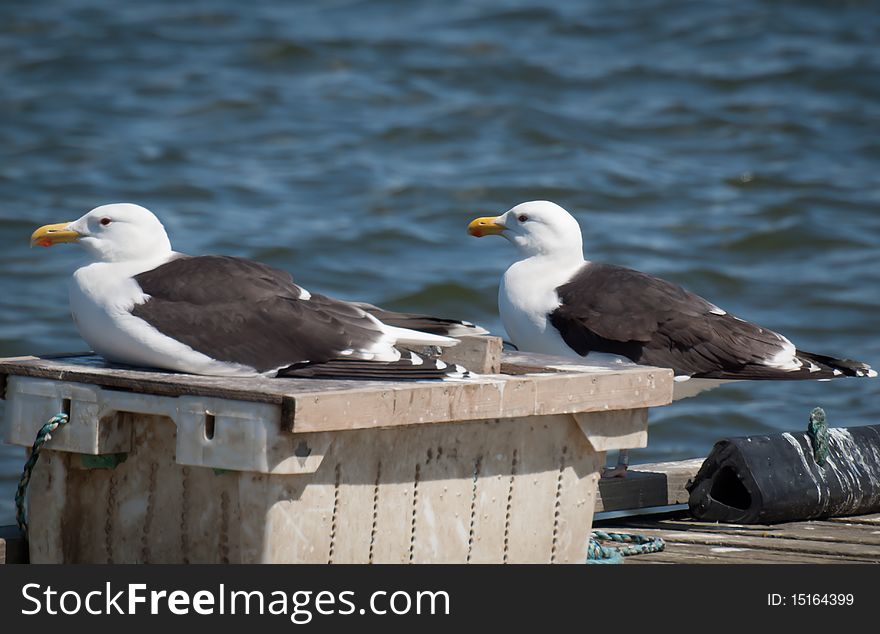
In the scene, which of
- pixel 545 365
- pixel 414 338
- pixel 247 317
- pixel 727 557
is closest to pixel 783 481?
pixel 727 557

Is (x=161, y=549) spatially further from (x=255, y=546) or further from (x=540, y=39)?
(x=540, y=39)

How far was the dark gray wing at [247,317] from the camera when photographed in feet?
14.5

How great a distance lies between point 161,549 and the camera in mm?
4289

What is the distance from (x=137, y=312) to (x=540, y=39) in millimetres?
14524

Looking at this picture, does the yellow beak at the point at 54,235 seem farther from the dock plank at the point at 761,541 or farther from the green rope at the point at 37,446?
the dock plank at the point at 761,541

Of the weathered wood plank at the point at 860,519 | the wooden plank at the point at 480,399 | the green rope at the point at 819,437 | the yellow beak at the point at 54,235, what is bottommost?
the weathered wood plank at the point at 860,519

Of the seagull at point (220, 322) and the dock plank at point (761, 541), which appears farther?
the dock plank at point (761, 541)

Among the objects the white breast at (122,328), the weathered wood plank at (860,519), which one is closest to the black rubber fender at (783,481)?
the weathered wood plank at (860,519)

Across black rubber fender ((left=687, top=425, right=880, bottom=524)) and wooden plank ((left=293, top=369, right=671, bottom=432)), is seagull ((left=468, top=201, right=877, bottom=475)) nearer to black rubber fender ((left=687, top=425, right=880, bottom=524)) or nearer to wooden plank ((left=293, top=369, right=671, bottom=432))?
black rubber fender ((left=687, top=425, right=880, bottom=524))

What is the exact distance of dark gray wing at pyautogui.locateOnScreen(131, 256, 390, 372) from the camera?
443cm

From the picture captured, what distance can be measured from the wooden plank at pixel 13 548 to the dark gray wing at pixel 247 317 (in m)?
0.76

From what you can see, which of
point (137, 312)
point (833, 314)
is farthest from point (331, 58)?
point (137, 312)

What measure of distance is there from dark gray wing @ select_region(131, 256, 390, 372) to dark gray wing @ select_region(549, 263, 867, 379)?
1794 millimetres

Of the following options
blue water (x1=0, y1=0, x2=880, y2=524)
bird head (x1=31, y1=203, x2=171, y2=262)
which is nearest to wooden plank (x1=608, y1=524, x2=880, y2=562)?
bird head (x1=31, y1=203, x2=171, y2=262)
